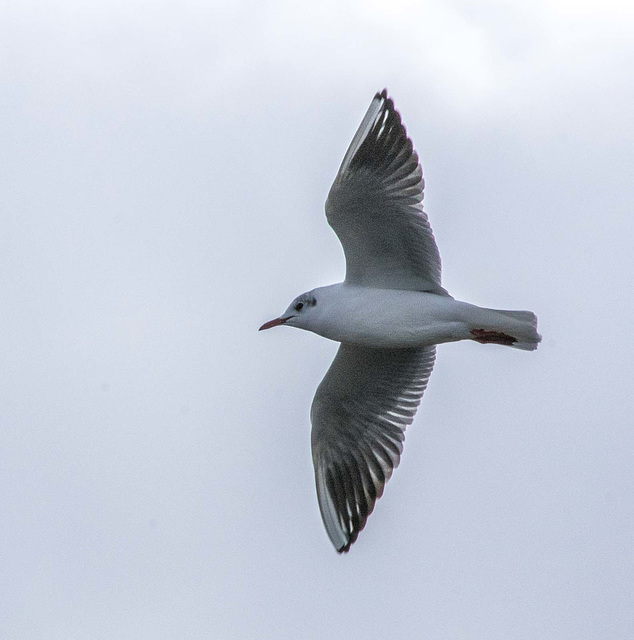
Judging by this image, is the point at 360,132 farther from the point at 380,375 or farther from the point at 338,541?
the point at 338,541

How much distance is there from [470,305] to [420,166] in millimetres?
1094

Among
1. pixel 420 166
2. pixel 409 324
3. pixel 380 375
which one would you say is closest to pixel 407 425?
pixel 380 375

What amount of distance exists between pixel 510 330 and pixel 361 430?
1615 mm

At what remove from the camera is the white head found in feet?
34.6

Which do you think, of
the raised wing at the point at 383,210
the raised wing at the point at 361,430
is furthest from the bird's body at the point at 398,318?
the raised wing at the point at 361,430

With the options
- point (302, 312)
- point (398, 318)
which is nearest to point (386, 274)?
point (398, 318)

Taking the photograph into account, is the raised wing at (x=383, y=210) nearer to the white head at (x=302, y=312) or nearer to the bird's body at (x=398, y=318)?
the bird's body at (x=398, y=318)

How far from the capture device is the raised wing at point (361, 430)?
11320 millimetres

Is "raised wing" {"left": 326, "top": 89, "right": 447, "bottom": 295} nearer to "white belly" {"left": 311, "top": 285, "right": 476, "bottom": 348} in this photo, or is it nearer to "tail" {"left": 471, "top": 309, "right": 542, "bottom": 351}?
"white belly" {"left": 311, "top": 285, "right": 476, "bottom": 348}

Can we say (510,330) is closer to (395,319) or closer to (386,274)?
(395,319)

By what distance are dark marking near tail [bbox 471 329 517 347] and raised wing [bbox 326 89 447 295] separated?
0.41 m

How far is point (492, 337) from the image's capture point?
10633mm

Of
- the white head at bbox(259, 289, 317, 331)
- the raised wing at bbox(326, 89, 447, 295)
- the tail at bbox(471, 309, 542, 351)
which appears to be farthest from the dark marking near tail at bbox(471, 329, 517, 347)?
the white head at bbox(259, 289, 317, 331)

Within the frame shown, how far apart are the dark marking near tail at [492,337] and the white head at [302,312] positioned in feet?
3.93
